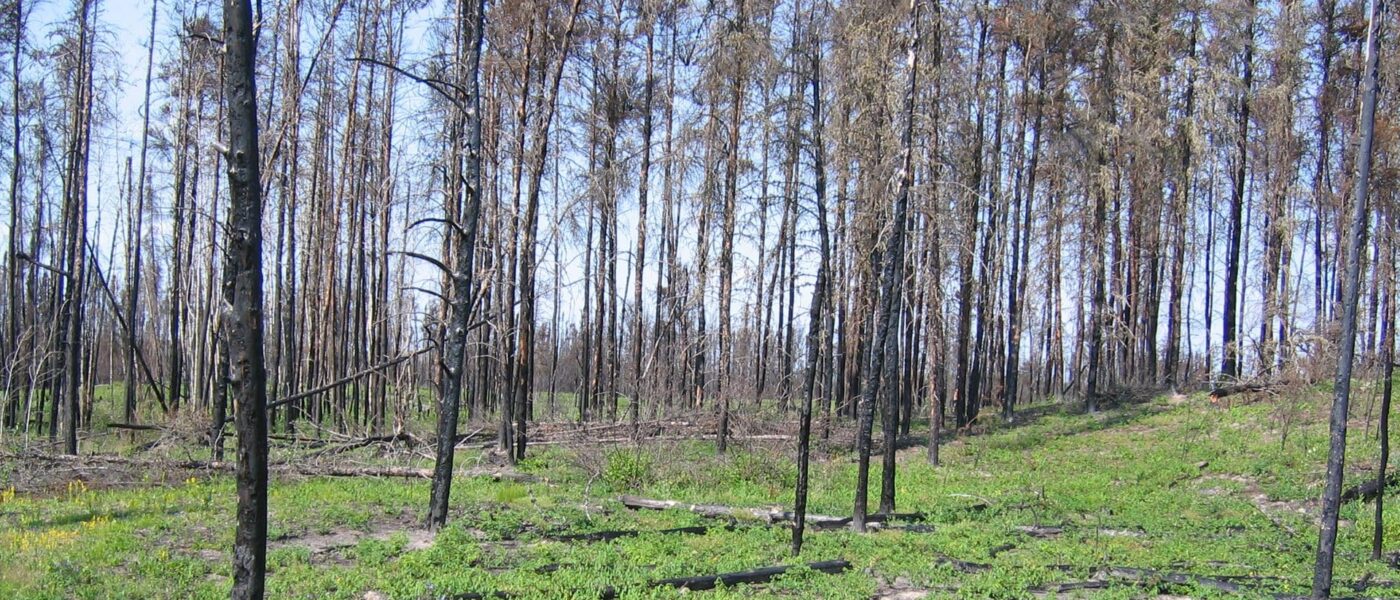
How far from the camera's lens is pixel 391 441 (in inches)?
569

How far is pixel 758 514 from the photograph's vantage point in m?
12.0

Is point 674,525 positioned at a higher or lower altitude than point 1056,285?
lower

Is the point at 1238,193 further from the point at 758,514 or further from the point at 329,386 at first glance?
the point at 329,386

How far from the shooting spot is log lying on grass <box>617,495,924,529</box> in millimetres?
11820

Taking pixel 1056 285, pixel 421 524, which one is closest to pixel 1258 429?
pixel 1056 285

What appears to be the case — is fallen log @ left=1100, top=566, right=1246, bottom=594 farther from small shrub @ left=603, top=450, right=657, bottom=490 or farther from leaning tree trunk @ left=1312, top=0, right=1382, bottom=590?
small shrub @ left=603, top=450, right=657, bottom=490

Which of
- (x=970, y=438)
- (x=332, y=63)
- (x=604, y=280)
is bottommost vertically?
(x=970, y=438)

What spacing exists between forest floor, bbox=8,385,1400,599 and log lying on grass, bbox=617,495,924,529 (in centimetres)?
19

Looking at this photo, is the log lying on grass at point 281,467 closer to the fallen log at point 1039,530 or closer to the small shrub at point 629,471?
the small shrub at point 629,471

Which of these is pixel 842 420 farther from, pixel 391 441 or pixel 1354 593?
pixel 1354 593

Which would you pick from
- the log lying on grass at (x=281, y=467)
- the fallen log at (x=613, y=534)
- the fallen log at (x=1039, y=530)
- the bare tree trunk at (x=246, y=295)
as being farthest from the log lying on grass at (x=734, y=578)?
the log lying on grass at (x=281, y=467)

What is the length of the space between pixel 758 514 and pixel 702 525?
1241 millimetres

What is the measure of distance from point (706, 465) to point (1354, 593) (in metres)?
9.94

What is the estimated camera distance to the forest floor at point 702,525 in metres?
7.89
